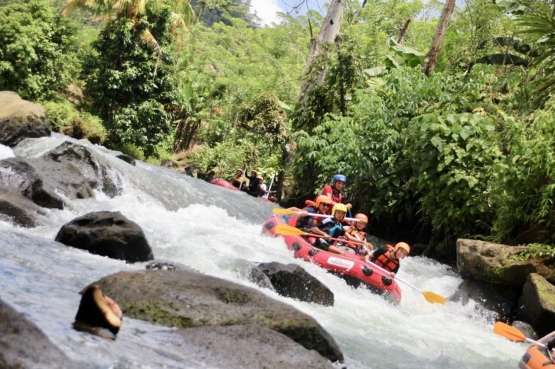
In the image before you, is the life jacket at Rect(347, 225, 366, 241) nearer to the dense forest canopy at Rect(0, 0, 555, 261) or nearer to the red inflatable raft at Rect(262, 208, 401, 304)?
the red inflatable raft at Rect(262, 208, 401, 304)

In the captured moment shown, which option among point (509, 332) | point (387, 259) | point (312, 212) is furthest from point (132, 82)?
point (509, 332)

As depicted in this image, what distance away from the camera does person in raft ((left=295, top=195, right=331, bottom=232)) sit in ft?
34.4

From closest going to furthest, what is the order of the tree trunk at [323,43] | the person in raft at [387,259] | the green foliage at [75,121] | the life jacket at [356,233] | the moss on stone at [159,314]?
the moss on stone at [159,314], the person in raft at [387,259], the life jacket at [356,233], the tree trunk at [323,43], the green foliage at [75,121]

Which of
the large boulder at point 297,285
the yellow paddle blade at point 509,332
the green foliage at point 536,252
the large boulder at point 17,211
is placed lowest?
the large boulder at point 17,211

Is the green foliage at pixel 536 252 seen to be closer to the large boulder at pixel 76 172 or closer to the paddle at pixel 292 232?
the paddle at pixel 292 232

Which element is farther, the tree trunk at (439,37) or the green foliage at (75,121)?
the green foliage at (75,121)

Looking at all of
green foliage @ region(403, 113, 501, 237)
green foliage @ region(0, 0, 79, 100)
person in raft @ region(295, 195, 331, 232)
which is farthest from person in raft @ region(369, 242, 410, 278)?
green foliage @ region(0, 0, 79, 100)

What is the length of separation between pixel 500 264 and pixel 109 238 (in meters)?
5.45

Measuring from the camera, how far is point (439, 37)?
54.2 feet

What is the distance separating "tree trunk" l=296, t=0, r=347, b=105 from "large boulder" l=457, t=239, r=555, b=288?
9.33 meters

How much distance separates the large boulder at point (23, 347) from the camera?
96.0 inches

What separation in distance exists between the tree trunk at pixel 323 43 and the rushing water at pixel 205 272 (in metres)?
6.54

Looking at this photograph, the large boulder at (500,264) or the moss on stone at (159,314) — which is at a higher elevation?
the large boulder at (500,264)

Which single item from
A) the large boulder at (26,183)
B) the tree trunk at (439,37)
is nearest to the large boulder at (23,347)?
the large boulder at (26,183)
